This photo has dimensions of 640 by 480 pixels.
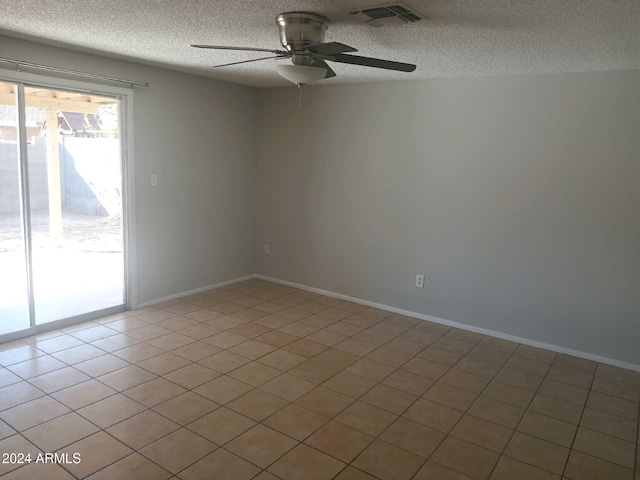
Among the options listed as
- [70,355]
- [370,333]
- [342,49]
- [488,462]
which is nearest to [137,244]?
[70,355]

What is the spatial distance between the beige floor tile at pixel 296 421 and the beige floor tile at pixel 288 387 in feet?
0.47

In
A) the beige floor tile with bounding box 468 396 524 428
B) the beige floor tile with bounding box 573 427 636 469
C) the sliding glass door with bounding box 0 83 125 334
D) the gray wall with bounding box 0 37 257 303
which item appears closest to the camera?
the beige floor tile with bounding box 573 427 636 469

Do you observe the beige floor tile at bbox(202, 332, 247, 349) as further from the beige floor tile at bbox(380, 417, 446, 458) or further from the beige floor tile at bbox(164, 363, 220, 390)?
the beige floor tile at bbox(380, 417, 446, 458)

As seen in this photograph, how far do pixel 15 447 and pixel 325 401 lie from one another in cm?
165

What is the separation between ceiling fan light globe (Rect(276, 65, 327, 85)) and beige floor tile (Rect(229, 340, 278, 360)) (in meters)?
2.00

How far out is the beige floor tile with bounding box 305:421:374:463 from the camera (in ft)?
7.87

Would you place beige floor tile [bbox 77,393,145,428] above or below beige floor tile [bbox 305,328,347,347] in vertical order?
below

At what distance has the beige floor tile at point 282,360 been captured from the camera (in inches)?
132

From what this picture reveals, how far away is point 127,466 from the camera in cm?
221

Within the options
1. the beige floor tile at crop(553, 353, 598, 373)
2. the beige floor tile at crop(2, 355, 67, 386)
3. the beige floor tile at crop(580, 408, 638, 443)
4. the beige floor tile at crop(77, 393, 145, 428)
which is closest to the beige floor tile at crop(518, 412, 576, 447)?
the beige floor tile at crop(580, 408, 638, 443)

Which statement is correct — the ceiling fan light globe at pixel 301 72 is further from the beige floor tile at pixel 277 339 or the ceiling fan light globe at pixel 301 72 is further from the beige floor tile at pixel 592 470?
the beige floor tile at pixel 592 470

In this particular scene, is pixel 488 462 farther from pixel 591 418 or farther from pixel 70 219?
pixel 70 219

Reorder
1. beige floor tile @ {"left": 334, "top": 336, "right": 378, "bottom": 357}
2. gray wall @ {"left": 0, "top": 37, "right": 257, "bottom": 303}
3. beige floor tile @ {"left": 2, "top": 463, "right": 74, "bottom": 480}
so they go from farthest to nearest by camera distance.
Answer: gray wall @ {"left": 0, "top": 37, "right": 257, "bottom": 303} < beige floor tile @ {"left": 334, "top": 336, "right": 378, "bottom": 357} < beige floor tile @ {"left": 2, "top": 463, "right": 74, "bottom": 480}

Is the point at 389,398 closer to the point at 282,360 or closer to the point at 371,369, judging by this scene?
the point at 371,369
